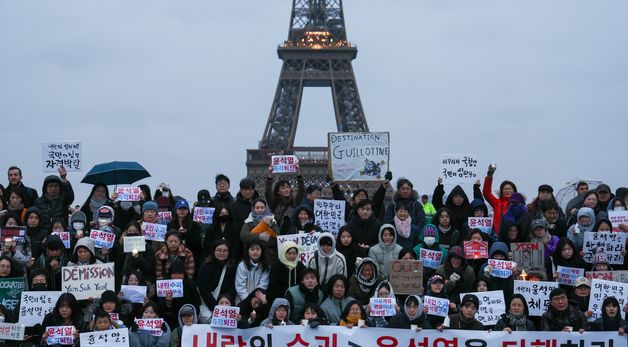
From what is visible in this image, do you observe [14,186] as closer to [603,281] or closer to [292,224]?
[292,224]

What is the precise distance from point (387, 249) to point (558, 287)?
203 cm

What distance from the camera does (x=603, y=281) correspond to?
51.8ft

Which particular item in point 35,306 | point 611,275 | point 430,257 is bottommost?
point 35,306

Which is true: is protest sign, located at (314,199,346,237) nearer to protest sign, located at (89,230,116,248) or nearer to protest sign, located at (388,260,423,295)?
protest sign, located at (388,260,423,295)

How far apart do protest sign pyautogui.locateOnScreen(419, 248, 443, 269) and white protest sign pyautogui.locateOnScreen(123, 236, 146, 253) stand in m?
3.31

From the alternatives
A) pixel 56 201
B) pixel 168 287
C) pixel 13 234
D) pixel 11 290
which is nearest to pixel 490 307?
pixel 168 287

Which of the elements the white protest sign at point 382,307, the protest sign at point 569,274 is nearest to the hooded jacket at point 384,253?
the white protest sign at point 382,307

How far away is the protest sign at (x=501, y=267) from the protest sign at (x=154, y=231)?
3.93m

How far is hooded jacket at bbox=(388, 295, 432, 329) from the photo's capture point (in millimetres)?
15148

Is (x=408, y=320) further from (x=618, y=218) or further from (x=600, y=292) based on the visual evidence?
(x=618, y=218)

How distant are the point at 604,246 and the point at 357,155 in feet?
13.7

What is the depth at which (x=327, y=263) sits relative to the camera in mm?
16062

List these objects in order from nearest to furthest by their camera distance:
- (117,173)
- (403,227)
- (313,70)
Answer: (403,227)
(117,173)
(313,70)

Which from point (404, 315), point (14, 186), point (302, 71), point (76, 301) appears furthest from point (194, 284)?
point (302, 71)
